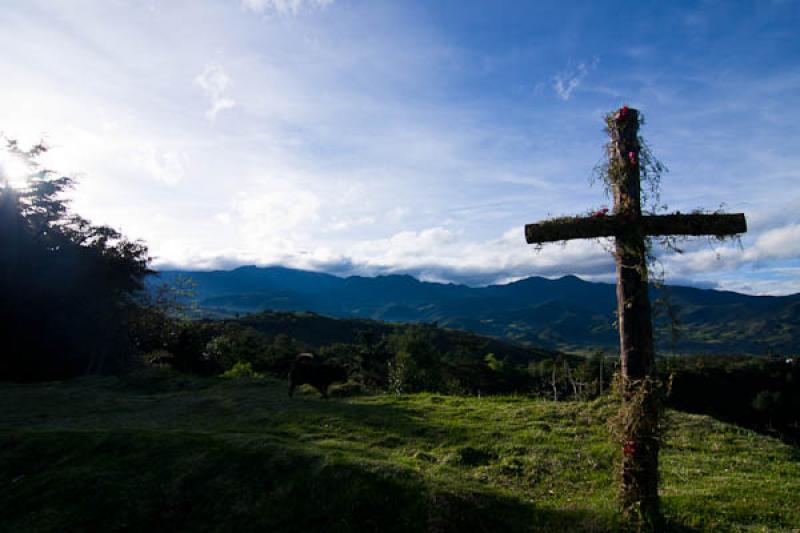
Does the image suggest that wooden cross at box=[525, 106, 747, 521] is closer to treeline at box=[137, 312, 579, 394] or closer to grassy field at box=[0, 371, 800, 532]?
grassy field at box=[0, 371, 800, 532]

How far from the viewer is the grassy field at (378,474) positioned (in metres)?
6.63

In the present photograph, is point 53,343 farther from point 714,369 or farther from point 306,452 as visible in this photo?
point 714,369

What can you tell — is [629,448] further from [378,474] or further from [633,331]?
[378,474]

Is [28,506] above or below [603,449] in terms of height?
below

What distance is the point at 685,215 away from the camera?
6.47 meters

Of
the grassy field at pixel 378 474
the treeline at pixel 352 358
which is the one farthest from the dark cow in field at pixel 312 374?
the grassy field at pixel 378 474

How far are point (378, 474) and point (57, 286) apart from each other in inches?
1169

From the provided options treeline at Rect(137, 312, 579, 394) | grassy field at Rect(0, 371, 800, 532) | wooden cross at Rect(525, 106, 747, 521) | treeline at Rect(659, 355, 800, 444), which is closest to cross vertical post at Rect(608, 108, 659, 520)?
wooden cross at Rect(525, 106, 747, 521)

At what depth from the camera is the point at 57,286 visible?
28.5 m

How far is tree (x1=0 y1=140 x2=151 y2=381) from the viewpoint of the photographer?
27406 mm

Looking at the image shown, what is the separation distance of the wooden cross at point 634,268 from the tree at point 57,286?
3218 cm

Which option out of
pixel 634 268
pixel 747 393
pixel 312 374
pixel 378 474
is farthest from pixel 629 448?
pixel 747 393

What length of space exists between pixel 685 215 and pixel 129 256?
34.3m

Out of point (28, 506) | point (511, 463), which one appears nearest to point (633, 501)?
point (511, 463)
